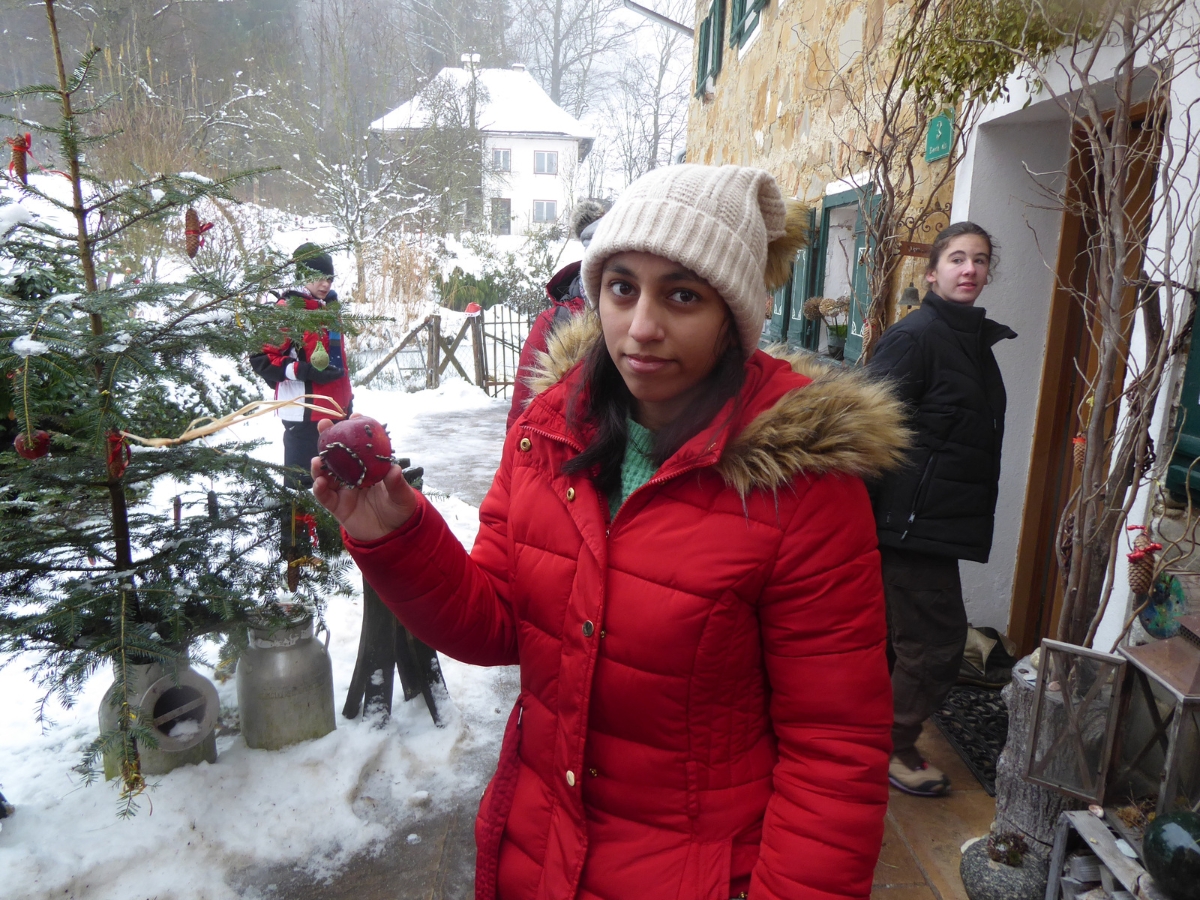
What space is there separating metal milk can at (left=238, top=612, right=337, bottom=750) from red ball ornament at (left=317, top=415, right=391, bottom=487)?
2.05 meters

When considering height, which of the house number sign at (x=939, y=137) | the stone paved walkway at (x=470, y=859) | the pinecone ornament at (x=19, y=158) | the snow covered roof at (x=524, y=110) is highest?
the snow covered roof at (x=524, y=110)

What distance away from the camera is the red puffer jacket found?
1190mm

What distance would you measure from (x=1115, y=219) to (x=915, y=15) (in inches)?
74.5

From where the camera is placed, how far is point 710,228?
1244mm

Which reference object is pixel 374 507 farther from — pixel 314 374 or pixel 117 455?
pixel 314 374

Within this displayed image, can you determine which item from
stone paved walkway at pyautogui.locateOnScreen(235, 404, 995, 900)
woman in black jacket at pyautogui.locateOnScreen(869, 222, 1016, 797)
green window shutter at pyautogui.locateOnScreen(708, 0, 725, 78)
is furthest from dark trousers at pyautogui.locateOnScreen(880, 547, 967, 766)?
green window shutter at pyautogui.locateOnScreen(708, 0, 725, 78)

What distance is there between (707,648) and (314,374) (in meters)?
4.31

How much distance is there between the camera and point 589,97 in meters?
37.2

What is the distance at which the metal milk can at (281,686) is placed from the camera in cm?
303

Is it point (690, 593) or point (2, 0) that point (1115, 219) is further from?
point (2, 0)

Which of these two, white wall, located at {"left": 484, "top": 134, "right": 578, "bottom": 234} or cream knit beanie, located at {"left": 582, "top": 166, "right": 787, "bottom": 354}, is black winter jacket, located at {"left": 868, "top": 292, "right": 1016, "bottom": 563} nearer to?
cream knit beanie, located at {"left": 582, "top": 166, "right": 787, "bottom": 354}

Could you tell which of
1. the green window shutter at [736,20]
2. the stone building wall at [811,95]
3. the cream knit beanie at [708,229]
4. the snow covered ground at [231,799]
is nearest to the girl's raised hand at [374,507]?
the cream knit beanie at [708,229]

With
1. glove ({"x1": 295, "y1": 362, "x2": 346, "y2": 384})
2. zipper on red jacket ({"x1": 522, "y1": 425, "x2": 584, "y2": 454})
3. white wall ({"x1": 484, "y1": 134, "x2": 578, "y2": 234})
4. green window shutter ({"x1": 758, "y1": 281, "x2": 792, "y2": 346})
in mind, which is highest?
white wall ({"x1": 484, "y1": 134, "x2": 578, "y2": 234})

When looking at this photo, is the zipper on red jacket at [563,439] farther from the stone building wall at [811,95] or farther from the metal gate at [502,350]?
the metal gate at [502,350]
